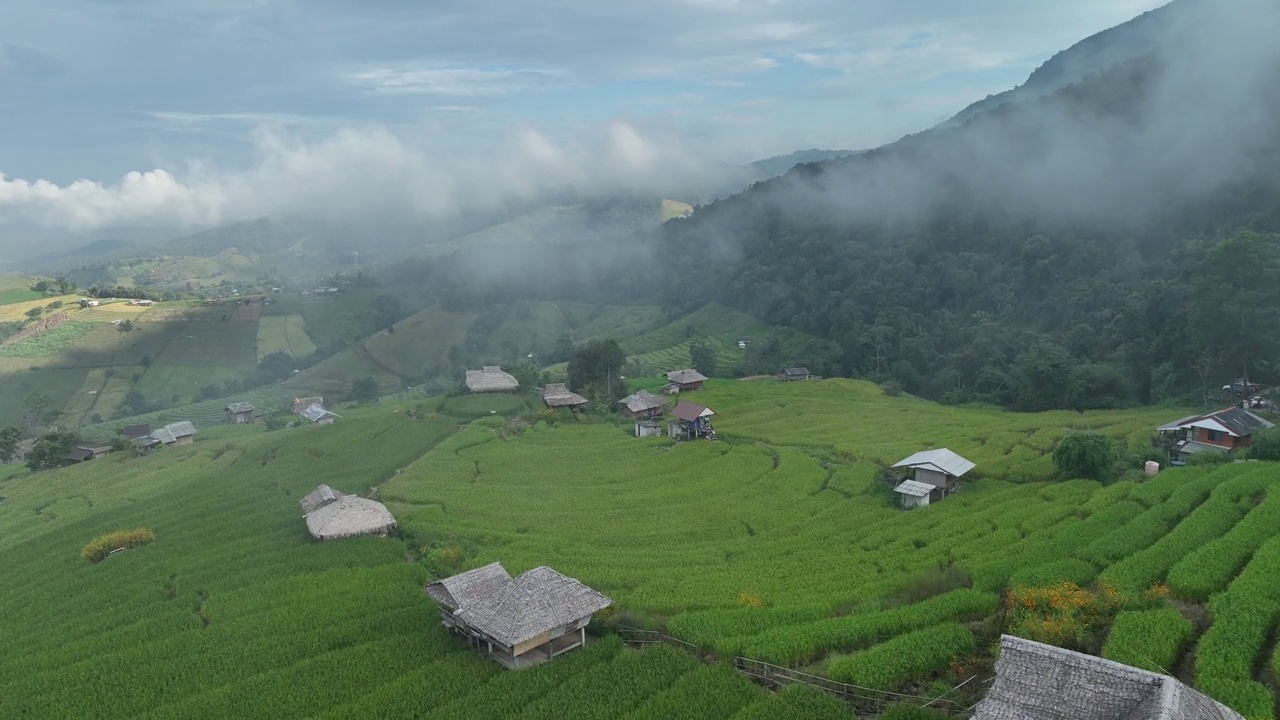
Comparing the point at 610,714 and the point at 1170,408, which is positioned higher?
the point at 610,714

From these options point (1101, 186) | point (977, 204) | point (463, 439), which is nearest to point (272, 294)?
point (463, 439)

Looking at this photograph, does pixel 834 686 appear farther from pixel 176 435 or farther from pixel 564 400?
pixel 176 435

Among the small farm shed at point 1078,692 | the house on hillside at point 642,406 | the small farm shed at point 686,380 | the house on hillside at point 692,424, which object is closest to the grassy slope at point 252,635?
the small farm shed at point 1078,692

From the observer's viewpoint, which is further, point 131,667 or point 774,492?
point 774,492

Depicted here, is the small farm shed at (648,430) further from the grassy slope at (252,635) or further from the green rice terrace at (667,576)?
the grassy slope at (252,635)

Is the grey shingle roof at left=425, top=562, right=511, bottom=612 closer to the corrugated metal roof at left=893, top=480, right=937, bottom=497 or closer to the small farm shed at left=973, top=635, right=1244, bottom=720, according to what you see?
the small farm shed at left=973, top=635, right=1244, bottom=720

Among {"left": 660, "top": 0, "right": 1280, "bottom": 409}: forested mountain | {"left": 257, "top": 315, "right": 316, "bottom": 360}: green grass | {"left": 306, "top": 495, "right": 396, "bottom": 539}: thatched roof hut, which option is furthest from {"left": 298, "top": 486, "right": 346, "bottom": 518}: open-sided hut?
{"left": 257, "top": 315, "right": 316, "bottom": 360}: green grass

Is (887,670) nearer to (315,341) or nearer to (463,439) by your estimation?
(463,439)
